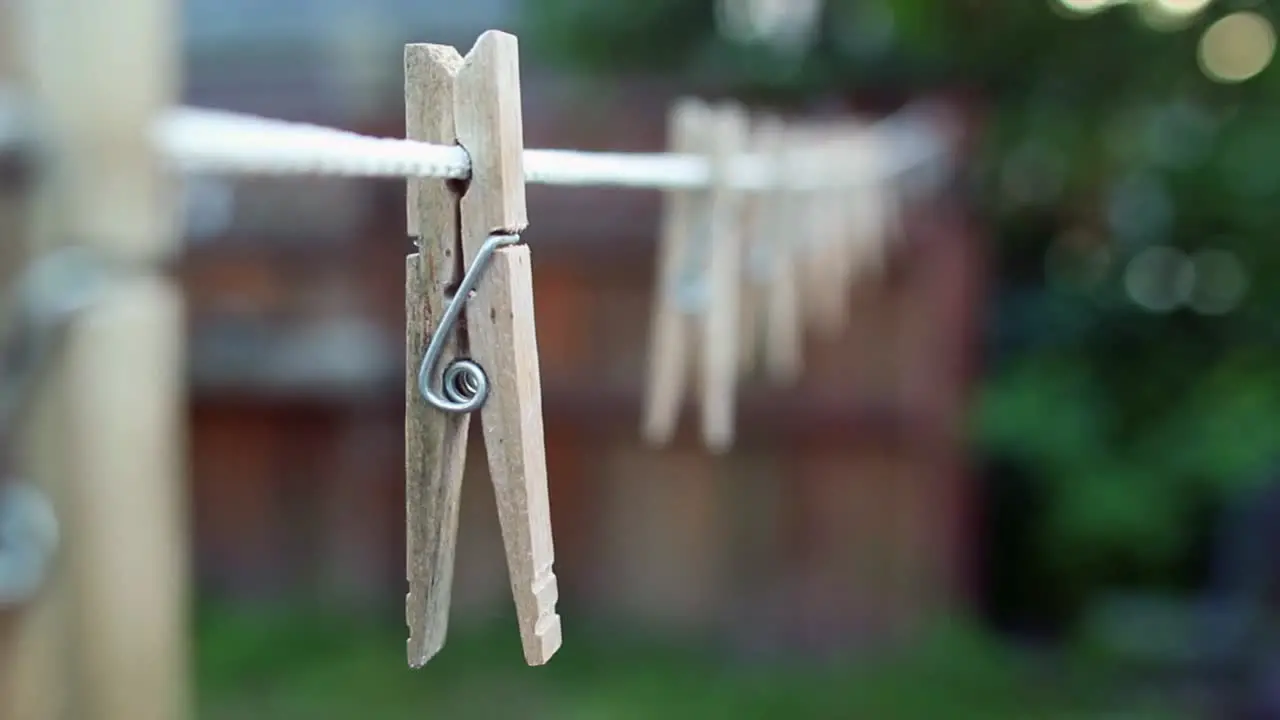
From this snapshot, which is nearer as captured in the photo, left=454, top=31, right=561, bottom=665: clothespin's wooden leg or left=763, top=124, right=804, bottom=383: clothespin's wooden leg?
left=454, top=31, right=561, bottom=665: clothespin's wooden leg

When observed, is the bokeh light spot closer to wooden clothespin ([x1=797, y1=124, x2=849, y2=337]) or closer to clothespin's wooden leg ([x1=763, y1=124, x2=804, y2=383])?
wooden clothespin ([x1=797, y1=124, x2=849, y2=337])

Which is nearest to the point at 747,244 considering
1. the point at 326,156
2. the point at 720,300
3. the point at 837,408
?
the point at 720,300

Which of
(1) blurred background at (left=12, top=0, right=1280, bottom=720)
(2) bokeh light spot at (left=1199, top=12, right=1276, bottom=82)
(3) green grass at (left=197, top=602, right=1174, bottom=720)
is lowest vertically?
(3) green grass at (left=197, top=602, right=1174, bottom=720)

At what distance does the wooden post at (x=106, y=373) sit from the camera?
31 cm

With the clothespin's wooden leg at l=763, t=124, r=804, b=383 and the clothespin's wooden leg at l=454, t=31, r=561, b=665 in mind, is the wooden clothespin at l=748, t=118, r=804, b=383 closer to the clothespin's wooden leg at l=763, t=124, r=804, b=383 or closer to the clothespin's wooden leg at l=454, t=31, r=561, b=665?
the clothespin's wooden leg at l=763, t=124, r=804, b=383

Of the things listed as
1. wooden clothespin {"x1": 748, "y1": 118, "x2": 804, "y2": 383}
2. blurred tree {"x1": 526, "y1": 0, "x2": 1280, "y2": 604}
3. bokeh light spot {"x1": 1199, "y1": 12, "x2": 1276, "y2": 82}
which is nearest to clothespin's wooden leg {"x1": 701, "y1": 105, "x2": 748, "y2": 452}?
wooden clothespin {"x1": 748, "y1": 118, "x2": 804, "y2": 383}

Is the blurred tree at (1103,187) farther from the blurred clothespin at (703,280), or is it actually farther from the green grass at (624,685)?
the blurred clothespin at (703,280)

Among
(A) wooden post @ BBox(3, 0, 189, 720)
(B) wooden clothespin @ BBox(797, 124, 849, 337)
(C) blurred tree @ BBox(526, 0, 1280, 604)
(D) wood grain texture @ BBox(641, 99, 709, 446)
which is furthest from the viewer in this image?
(C) blurred tree @ BBox(526, 0, 1280, 604)

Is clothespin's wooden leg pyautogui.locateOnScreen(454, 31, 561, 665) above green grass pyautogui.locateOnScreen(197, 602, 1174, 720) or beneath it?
above

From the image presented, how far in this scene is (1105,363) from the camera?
2754mm

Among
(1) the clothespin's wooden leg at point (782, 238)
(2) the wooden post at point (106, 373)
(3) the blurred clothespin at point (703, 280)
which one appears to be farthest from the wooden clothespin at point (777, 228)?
(2) the wooden post at point (106, 373)

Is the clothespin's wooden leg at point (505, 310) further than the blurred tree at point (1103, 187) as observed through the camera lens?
No

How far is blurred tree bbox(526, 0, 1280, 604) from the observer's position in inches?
91.4

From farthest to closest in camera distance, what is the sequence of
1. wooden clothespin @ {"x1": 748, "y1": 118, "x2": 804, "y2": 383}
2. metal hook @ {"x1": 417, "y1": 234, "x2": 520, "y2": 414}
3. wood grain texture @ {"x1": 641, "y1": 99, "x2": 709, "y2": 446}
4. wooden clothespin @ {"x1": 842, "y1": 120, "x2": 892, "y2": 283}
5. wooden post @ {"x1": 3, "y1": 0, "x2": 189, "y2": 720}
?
wooden clothespin @ {"x1": 842, "y1": 120, "x2": 892, "y2": 283} → wooden clothespin @ {"x1": 748, "y1": 118, "x2": 804, "y2": 383} → wood grain texture @ {"x1": 641, "y1": 99, "x2": 709, "y2": 446} → metal hook @ {"x1": 417, "y1": 234, "x2": 520, "y2": 414} → wooden post @ {"x1": 3, "y1": 0, "x2": 189, "y2": 720}
